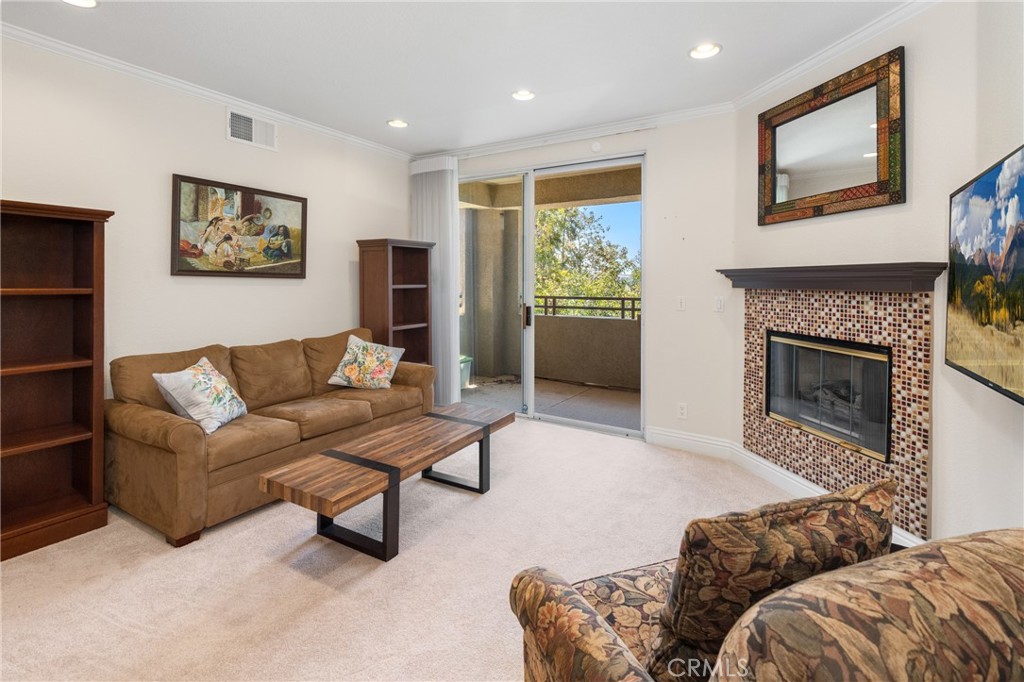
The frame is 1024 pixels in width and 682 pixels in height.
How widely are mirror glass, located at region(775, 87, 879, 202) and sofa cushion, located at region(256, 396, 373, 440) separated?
3.17 metres

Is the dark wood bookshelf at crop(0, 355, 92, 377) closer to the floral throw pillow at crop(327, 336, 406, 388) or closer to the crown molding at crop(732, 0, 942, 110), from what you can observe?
the floral throw pillow at crop(327, 336, 406, 388)

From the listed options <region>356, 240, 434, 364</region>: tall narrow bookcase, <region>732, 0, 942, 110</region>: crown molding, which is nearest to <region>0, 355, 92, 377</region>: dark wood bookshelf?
<region>356, 240, 434, 364</region>: tall narrow bookcase

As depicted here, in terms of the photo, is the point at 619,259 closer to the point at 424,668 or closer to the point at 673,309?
the point at 673,309

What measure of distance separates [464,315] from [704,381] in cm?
254

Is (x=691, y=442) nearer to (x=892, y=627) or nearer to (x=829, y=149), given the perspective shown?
A: (x=829, y=149)

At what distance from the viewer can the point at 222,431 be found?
277 cm

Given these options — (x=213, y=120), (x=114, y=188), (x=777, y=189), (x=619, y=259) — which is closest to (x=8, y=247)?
(x=114, y=188)

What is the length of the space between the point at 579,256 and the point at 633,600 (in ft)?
12.6

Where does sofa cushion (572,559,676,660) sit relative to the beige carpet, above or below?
above

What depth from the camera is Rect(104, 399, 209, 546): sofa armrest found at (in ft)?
8.07

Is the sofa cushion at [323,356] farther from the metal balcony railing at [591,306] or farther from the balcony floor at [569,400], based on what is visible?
the metal balcony railing at [591,306]

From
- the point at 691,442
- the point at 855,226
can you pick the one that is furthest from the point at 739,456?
the point at 855,226

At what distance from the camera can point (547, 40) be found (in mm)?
2777

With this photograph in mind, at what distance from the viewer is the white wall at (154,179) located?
2779 millimetres
